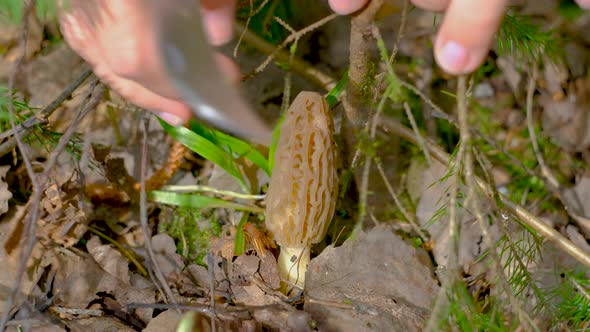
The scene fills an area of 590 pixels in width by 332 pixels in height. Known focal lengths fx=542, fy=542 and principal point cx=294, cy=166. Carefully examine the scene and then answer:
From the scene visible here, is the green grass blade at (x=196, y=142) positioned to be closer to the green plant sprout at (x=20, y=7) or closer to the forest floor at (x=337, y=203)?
the forest floor at (x=337, y=203)

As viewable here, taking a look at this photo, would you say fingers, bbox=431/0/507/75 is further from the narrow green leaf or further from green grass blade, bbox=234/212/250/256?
the narrow green leaf

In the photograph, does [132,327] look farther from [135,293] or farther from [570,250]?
[570,250]

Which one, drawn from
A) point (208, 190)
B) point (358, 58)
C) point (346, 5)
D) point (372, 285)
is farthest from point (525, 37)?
point (208, 190)

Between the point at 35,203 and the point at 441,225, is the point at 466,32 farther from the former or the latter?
the point at 35,203

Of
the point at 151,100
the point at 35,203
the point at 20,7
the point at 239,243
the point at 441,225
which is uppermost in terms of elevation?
the point at 20,7

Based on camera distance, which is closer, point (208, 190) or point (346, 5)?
point (346, 5)

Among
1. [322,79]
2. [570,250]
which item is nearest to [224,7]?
[322,79]

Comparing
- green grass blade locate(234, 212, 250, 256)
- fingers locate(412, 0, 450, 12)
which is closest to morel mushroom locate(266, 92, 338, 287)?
green grass blade locate(234, 212, 250, 256)
